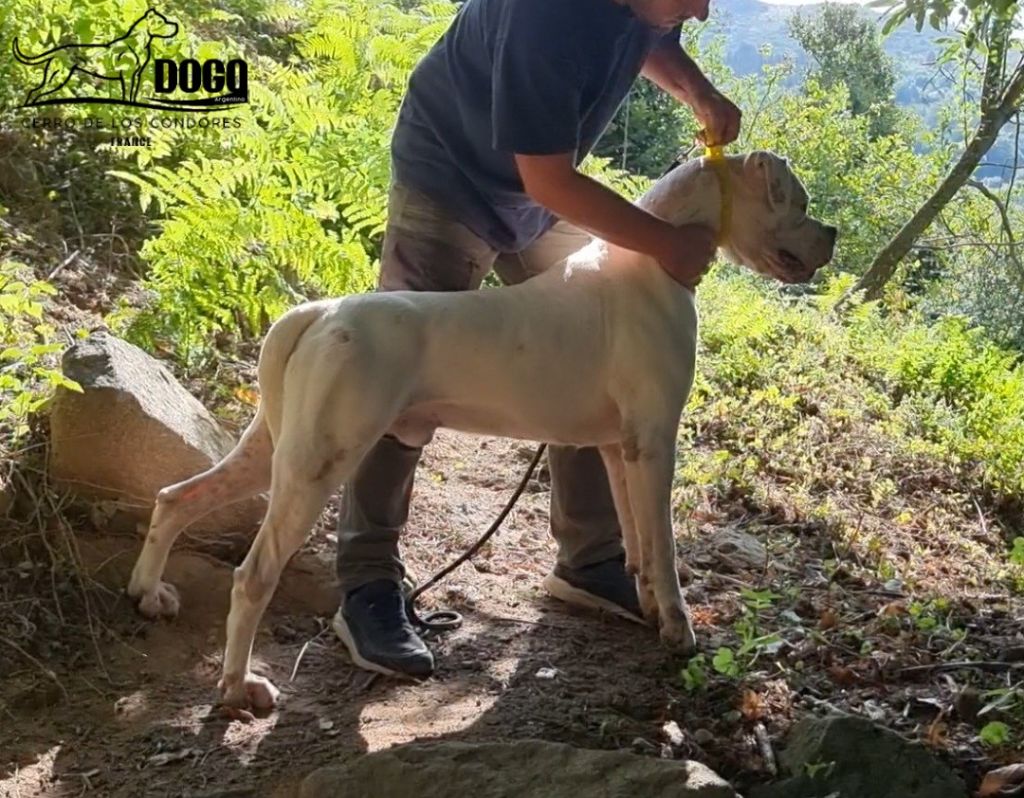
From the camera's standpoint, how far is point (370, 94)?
6.73 metres

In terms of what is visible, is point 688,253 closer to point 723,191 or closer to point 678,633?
point 723,191

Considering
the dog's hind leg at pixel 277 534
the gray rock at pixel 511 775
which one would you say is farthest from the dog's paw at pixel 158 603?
the gray rock at pixel 511 775

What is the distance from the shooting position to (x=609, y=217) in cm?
327

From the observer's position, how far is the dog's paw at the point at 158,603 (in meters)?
3.56

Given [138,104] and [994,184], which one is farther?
[994,184]

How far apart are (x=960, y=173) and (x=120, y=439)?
7938 millimetres

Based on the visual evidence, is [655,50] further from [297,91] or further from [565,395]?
[297,91]

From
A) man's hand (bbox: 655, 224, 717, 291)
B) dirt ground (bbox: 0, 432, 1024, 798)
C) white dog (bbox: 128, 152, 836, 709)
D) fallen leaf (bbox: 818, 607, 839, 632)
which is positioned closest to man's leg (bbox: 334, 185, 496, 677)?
dirt ground (bbox: 0, 432, 1024, 798)

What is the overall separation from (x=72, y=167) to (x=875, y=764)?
17.5ft

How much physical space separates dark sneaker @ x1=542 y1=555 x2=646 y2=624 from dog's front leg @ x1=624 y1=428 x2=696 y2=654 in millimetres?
266

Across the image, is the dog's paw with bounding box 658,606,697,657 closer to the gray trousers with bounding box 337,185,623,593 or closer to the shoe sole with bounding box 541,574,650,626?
the shoe sole with bounding box 541,574,650,626

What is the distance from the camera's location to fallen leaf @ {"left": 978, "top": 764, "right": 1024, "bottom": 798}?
9.31ft

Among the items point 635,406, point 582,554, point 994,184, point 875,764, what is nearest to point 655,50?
point 635,406

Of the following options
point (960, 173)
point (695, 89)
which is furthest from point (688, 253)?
point (960, 173)
